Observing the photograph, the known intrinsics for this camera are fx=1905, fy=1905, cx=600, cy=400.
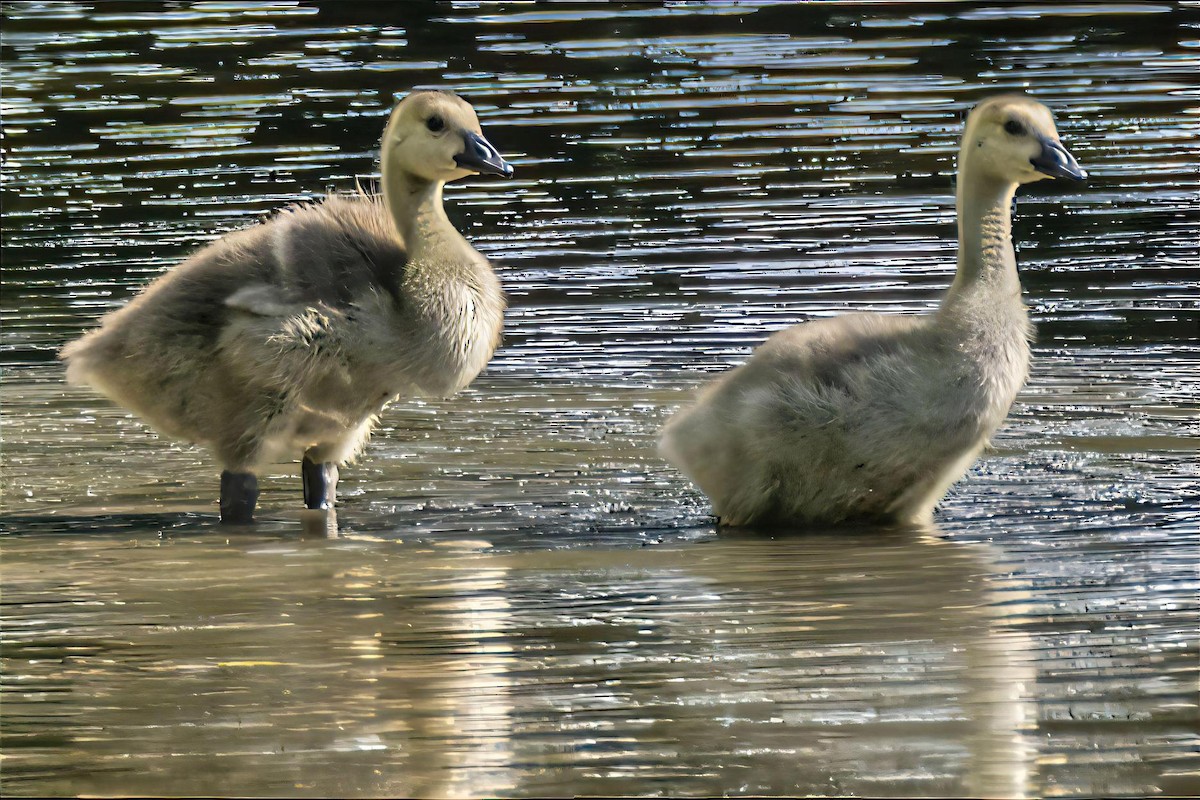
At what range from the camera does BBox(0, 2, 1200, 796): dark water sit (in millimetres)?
4254

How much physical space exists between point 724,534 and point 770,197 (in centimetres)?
573

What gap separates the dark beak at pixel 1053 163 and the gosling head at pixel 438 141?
6.30 feet

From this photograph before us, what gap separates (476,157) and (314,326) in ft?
3.04

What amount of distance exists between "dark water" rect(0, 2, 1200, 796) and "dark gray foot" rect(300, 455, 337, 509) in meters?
0.21

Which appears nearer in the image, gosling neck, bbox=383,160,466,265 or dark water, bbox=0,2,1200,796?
dark water, bbox=0,2,1200,796

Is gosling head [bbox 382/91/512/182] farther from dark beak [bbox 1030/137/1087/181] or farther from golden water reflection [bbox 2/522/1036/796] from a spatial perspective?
dark beak [bbox 1030/137/1087/181]

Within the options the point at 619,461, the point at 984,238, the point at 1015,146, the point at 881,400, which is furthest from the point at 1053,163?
the point at 619,461

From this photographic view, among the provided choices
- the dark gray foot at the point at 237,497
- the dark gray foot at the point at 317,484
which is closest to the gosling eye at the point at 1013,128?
the dark gray foot at the point at 317,484

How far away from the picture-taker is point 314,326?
6645 millimetres

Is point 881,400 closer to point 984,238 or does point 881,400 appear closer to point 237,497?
point 984,238

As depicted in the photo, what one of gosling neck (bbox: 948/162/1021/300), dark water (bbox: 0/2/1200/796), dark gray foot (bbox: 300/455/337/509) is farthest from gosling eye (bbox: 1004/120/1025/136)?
dark gray foot (bbox: 300/455/337/509)

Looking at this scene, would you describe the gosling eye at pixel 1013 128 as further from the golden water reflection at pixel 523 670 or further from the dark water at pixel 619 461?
the golden water reflection at pixel 523 670

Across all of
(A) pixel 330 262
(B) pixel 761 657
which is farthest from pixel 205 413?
(B) pixel 761 657

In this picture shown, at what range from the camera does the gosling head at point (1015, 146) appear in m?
6.79
